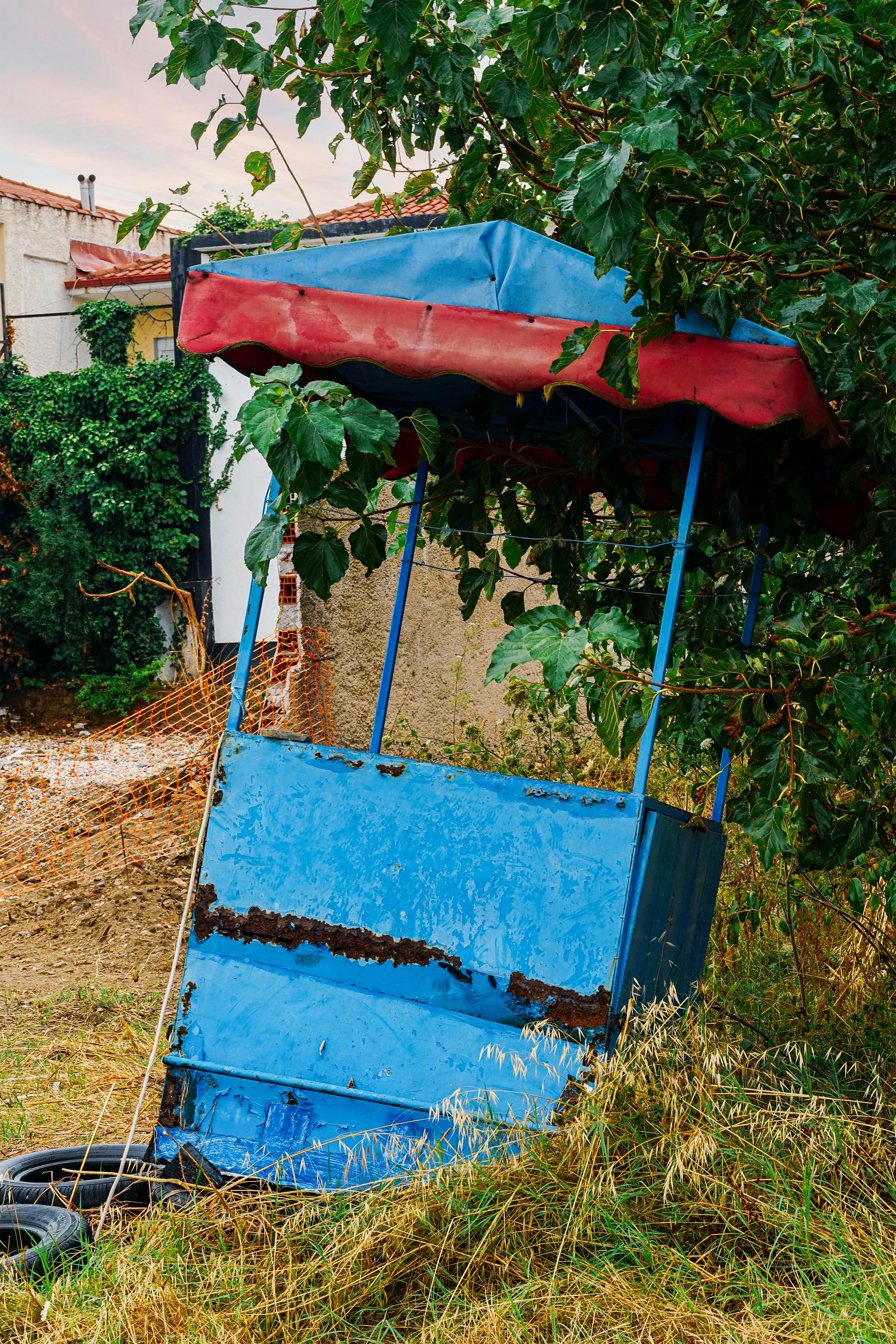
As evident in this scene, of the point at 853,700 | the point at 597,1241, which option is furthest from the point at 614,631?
the point at 597,1241

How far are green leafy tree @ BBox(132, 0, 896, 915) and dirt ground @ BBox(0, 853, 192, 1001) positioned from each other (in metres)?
3.03

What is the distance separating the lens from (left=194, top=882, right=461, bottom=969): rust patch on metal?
3.17 meters

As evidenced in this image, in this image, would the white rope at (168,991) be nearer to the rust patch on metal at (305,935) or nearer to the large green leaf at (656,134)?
the rust patch on metal at (305,935)

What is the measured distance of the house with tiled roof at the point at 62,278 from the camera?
1573 centimetres

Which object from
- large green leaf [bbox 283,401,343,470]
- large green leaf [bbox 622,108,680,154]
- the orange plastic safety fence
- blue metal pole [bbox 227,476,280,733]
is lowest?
the orange plastic safety fence

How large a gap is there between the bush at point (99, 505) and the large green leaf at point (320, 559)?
1165 cm

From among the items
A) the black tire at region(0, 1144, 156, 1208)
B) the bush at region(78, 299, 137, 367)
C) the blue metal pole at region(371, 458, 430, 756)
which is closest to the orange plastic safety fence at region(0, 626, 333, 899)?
the blue metal pole at region(371, 458, 430, 756)

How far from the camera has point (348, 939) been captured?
126 inches

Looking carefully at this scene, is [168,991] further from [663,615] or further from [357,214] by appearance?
[357,214]

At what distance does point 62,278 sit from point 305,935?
16990 mm

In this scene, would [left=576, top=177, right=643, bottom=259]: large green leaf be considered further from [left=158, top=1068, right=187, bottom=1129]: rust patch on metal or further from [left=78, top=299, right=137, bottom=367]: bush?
[left=78, top=299, right=137, bottom=367]: bush

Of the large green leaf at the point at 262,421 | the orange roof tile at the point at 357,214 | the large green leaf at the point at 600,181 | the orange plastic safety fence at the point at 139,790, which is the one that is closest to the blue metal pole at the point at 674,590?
the large green leaf at the point at 600,181

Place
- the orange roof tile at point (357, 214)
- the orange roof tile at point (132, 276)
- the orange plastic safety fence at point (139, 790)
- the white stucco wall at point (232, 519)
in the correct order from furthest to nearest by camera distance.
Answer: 1. the orange roof tile at point (132, 276)
2. the white stucco wall at point (232, 519)
3. the orange roof tile at point (357, 214)
4. the orange plastic safety fence at point (139, 790)

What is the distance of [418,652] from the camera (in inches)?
353
